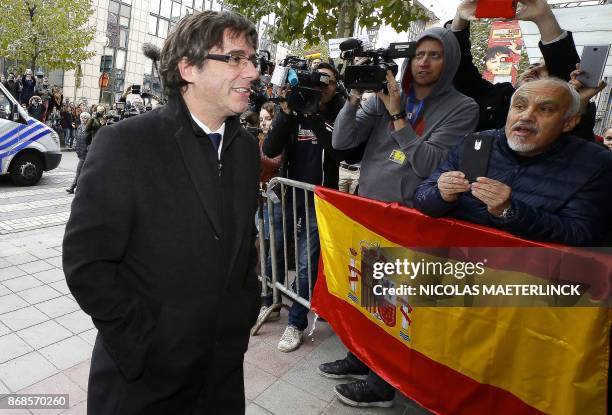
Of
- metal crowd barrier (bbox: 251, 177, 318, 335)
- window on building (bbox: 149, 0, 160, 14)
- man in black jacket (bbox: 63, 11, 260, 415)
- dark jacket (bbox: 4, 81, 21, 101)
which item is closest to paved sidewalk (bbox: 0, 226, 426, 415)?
metal crowd barrier (bbox: 251, 177, 318, 335)

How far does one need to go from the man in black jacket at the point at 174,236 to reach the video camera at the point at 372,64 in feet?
3.59

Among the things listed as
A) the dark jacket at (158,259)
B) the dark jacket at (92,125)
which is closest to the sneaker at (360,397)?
the dark jacket at (158,259)

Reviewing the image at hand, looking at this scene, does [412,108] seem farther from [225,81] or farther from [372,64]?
[225,81]

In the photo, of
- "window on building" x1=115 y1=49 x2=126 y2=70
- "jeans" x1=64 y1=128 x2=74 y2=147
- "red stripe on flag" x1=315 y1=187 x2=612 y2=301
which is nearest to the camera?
"red stripe on flag" x1=315 y1=187 x2=612 y2=301

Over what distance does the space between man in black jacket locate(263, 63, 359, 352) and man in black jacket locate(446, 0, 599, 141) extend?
1.04 metres

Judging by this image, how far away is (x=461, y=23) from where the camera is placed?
3.16m

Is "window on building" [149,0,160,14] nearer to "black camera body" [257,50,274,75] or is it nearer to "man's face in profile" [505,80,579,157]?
"black camera body" [257,50,274,75]

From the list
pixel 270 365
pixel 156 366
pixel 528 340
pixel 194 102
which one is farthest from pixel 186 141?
pixel 270 365

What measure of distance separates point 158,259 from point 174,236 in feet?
0.33

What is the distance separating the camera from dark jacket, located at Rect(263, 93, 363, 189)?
338 cm

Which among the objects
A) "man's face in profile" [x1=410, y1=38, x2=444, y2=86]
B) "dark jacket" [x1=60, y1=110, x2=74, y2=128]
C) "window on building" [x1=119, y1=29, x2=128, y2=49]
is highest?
"window on building" [x1=119, y1=29, x2=128, y2=49]

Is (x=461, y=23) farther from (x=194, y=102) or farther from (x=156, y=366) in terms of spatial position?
(x=156, y=366)

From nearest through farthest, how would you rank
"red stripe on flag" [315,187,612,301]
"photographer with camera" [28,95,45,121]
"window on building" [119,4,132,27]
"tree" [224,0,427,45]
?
1. "red stripe on flag" [315,187,612,301]
2. "tree" [224,0,427,45]
3. "photographer with camera" [28,95,45,121]
4. "window on building" [119,4,132,27]

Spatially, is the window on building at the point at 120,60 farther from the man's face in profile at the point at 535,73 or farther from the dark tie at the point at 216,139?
the dark tie at the point at 216,139
